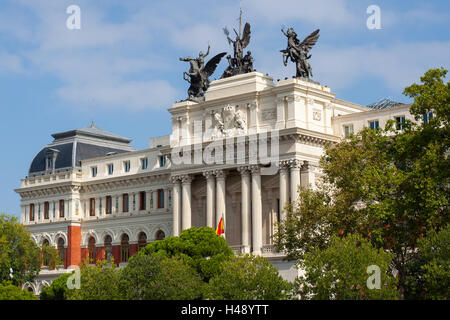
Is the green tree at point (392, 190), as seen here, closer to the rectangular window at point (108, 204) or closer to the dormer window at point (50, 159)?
the rectangular window at point (108, 204)

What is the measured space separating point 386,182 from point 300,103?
22.2 m

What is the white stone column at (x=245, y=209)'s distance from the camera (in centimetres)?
9138

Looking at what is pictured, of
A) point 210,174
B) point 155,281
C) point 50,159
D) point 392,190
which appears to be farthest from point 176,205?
point 392,190

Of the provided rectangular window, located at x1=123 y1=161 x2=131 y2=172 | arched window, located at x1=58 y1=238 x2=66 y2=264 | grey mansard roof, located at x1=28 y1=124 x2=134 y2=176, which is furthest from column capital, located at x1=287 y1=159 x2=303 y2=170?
arched window, located at x1=58 y1=238 x2=66 y2=264

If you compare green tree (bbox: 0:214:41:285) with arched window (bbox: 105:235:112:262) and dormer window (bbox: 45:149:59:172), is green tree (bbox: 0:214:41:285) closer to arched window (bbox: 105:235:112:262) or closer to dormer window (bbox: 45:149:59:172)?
arched window (bbox: 105:235:112:262)

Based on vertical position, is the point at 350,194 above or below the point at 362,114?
below

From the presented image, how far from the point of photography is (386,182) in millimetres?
70500

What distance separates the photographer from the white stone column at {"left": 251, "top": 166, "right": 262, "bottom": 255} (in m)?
90.4

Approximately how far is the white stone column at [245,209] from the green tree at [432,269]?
84.6ft

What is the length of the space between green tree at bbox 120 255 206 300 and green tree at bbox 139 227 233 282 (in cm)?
585

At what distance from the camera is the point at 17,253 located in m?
108

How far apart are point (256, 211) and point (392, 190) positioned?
2265cm
